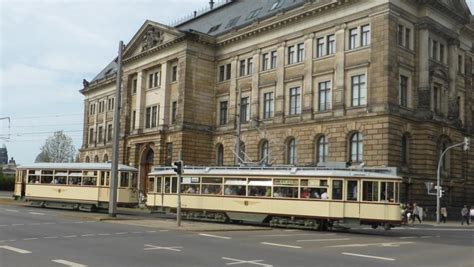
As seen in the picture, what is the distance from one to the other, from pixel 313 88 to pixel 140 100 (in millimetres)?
24179

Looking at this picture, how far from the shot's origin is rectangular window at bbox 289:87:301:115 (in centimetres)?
5009

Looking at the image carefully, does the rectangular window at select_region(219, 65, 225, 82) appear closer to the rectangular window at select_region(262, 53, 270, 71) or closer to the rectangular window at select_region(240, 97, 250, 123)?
the rectangular window at select_region(240, 97, 250, 123)

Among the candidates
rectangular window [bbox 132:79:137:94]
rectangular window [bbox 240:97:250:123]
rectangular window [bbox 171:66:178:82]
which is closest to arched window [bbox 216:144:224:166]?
rectangular window [bbox 240:97:250:123]

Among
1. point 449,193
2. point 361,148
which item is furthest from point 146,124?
point 449,193

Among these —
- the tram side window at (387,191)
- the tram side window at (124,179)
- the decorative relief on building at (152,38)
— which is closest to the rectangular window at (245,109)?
the decorative relief on building at (152,38)

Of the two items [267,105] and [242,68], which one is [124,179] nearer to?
[267,105]

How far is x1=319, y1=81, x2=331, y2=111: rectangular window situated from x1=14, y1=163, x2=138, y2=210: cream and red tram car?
17.8m

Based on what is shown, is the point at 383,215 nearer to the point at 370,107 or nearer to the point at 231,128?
the point at 370,107

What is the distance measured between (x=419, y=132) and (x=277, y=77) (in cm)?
1381

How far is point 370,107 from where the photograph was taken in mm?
43188

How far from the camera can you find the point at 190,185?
104ft

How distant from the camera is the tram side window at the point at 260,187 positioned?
28.1 metres

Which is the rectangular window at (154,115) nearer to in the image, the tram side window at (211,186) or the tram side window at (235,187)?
the tram side window at (211,186)

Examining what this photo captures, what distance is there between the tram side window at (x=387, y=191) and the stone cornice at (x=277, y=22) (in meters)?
23.9
